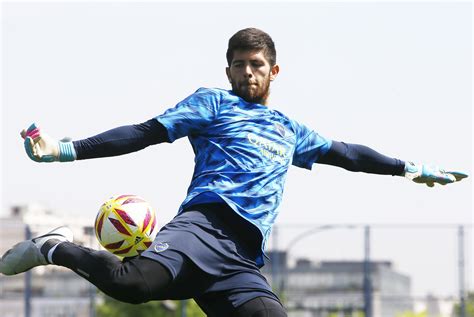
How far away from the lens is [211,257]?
21.8 feet

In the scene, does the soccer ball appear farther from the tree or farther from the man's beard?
the tree

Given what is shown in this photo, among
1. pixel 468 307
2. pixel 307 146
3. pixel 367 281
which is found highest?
pixel 307 146

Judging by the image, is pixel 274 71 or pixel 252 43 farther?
pixel 274 71

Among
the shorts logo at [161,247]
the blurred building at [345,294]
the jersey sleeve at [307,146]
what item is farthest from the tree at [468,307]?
the shorts logo at [161,247]

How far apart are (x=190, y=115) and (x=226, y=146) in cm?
29

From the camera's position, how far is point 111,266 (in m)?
6.54

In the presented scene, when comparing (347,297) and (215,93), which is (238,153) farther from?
(347,297)

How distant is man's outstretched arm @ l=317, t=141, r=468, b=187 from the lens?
300 inches

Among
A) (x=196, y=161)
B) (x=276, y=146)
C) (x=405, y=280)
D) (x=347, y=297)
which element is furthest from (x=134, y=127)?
(x=405, y=280)

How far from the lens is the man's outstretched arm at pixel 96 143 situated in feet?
21.4

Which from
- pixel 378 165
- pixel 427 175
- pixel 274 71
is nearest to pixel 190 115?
pixel 274 71

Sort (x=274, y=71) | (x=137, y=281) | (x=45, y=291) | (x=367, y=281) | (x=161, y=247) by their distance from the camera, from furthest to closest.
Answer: (x=45, y=291) → (x=367, y=281) → (x=274, y=71) → (x=161, y=247) → (x=137, y=281)

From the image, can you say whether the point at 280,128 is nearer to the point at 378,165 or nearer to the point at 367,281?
the point at 378,165

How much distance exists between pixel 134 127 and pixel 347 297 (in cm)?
1607
